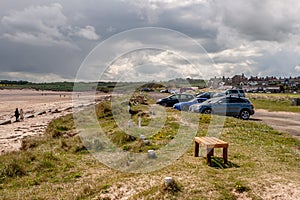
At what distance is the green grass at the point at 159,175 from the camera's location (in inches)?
227

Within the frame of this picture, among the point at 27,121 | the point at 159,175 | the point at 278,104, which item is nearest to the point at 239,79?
the point at 278,104

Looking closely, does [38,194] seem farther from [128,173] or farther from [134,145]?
[134,145]

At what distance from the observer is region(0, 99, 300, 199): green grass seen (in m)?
5.76

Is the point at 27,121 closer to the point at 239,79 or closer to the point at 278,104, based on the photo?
the point at 278,104

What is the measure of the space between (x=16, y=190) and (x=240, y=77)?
484 ft

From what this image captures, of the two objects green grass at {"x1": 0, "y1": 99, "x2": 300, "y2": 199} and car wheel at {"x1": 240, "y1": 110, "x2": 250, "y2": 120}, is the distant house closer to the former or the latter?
car wheel at {"x1": 240, "y1": 110, "x2": 250, "y2": 120}

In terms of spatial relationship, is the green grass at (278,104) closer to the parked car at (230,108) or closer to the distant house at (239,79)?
the parked car at (230,108)

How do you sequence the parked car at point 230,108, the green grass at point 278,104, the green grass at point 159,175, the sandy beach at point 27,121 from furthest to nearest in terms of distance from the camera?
the green grass at point 278,104
the parked car at point 230,108
the sandy beach at point 27,121
the green grass at point 159,175

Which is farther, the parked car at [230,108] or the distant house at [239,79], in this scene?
the distant house at [239,79]

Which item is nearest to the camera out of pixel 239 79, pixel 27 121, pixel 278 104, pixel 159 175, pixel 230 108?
pixel 159 175

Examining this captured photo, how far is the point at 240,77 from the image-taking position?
145250mm

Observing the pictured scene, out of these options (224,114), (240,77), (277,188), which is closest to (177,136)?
(277,188)

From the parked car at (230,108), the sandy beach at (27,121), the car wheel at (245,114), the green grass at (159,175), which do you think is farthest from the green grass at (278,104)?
the sandy beach at (27,121)

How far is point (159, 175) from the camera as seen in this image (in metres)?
6.89
